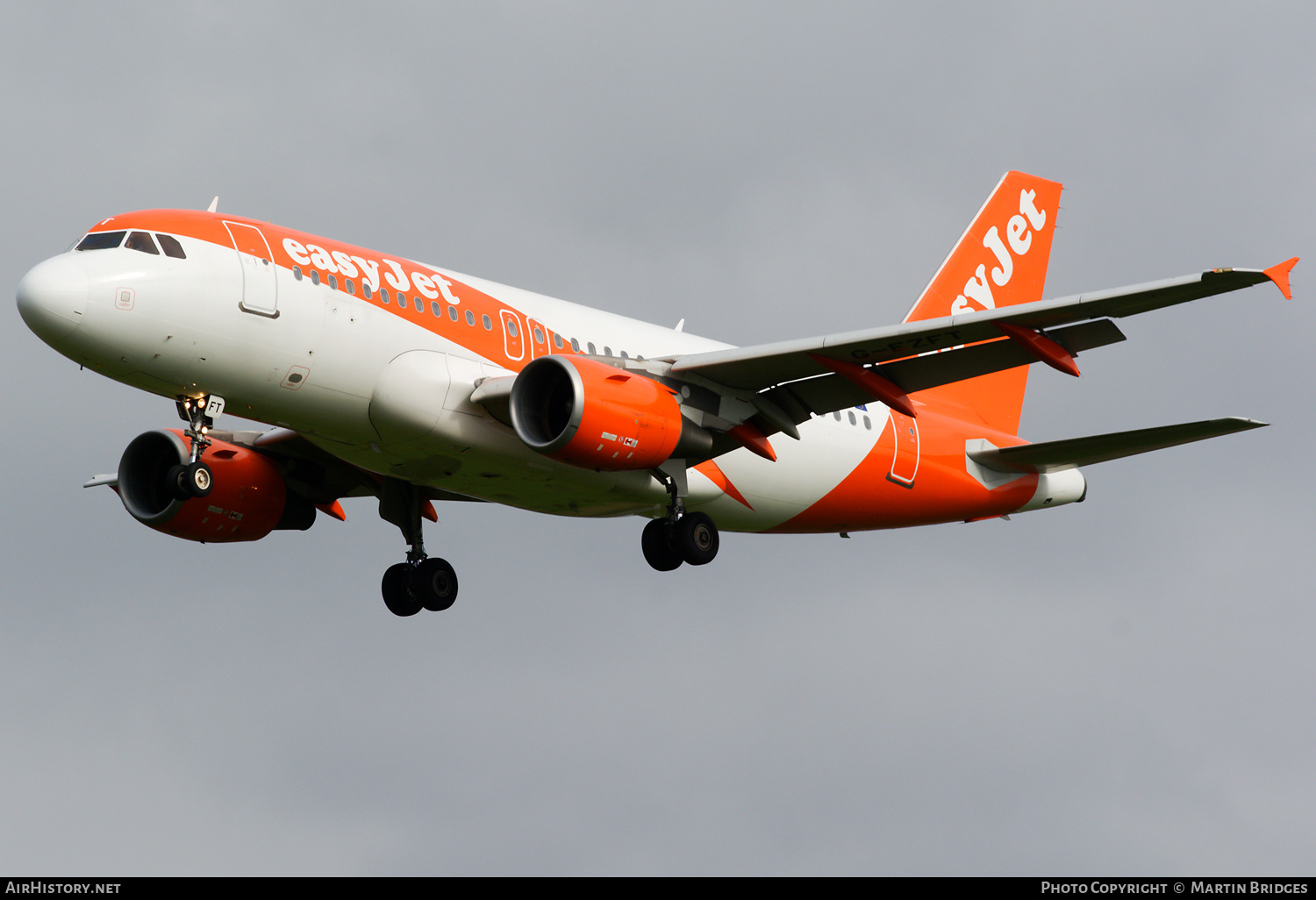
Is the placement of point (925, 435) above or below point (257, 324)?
above

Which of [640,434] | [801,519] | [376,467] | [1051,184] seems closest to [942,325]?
[640,434]

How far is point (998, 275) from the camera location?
3947 cm

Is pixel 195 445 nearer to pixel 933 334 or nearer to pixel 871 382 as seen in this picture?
pixel 871 382

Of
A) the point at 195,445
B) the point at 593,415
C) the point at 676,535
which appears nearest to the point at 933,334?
the point at 593,415

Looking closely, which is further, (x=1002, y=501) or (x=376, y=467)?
(x=1002, y=501)

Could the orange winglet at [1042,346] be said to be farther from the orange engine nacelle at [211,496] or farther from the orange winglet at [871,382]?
the orange engine nacelle at [211,496]

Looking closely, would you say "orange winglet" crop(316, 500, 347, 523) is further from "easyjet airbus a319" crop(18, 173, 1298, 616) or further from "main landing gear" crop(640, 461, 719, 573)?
"main landing gear" crop(640, 461, 719, 573)

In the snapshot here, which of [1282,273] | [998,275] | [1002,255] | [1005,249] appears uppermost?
[1005,249]

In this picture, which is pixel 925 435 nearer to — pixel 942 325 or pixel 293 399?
pixel 942 325

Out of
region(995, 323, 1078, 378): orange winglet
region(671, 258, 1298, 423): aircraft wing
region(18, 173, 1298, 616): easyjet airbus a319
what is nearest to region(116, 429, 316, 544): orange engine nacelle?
region(18, 173, 1298, 616): easyjet airbus a319

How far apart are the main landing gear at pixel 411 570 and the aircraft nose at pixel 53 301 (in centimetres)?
900

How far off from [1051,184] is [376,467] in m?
20.7

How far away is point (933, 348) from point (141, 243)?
12.5m

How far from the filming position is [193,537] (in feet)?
104
